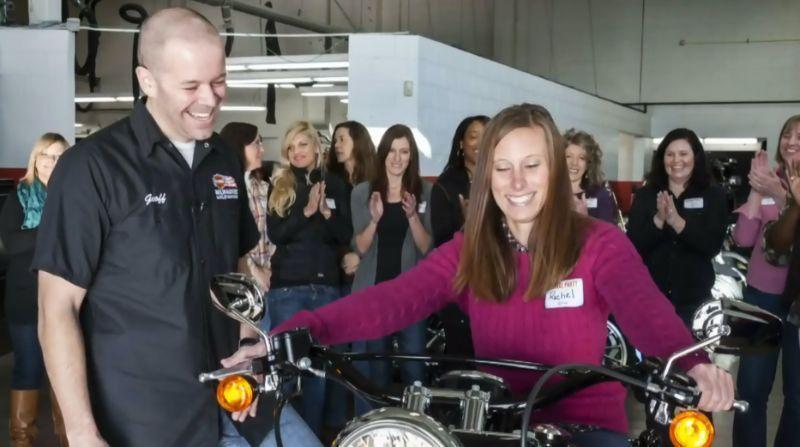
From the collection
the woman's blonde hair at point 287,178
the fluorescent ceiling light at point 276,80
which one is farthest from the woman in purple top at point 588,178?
the fluorescent ceiling light at point 276,80

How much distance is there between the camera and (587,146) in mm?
6223

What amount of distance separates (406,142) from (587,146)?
4.93 ft

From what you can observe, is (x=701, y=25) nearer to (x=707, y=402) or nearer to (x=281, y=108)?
(x=281, y=108)

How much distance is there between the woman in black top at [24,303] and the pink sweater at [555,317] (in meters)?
3.34

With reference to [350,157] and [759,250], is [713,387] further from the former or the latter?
[350,157]

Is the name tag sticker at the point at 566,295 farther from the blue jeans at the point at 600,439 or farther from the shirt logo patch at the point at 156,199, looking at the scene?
the shirt logo patch at the point at 156,199

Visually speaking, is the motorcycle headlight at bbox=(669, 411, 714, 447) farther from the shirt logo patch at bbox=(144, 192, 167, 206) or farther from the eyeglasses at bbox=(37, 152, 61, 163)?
the eyeglasses at bbox=(37, 152, 61, 163)

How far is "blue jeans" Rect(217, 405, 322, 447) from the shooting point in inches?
92.0

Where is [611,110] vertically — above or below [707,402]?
above

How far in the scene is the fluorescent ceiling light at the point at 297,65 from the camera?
11.7 meters

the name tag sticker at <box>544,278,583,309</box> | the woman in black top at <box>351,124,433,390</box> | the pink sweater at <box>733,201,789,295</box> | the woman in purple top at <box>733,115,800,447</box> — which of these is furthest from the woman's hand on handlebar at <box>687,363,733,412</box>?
the woman in black top at <box>351,124,433,390</box>

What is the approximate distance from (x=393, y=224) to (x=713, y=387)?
3809 mm

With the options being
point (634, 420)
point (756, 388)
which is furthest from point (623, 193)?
point (756, 388)

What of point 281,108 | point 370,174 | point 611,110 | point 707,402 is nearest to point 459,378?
point 707,402
